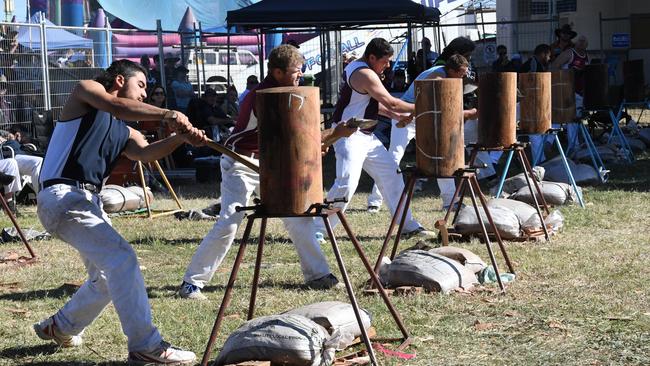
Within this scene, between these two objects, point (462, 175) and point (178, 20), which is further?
point (178, 20)

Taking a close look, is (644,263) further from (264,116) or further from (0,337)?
(0,337)

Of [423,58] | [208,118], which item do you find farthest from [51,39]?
[423,58]

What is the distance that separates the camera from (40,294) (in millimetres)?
7797

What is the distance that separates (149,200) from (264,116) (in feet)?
23.8

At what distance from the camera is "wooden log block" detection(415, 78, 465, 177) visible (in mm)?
7457

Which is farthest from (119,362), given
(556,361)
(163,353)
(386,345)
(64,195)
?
(556,361)

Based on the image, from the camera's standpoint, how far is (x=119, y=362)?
5.86 metres

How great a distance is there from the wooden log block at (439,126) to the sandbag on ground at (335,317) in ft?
6.22

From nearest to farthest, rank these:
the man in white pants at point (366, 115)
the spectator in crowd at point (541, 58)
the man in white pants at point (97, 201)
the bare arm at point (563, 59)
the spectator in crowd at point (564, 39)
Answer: the man in white pants at point (97, 201)
the man in white pants at point (366, 115)
the bare arm at point (563, 59)
the spectator in crowd at point (541, 58)
the spectator in crowd at point (564, 39)

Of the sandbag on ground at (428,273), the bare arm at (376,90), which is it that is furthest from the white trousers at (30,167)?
the sandbag on ground at (428,273)

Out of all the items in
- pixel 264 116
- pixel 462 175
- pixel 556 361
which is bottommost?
pixel 556 361

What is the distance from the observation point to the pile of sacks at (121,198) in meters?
12.0

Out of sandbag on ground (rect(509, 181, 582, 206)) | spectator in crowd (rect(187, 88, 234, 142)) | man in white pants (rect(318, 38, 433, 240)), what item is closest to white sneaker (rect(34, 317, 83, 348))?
man in white pants (rect(318, 38, 433, 240))

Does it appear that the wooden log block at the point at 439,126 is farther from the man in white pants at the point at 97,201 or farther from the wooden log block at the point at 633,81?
the wooden log block at the point at 633,81
